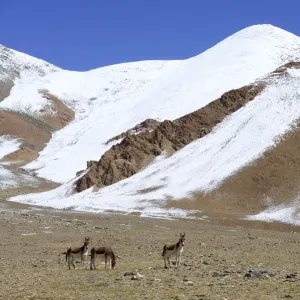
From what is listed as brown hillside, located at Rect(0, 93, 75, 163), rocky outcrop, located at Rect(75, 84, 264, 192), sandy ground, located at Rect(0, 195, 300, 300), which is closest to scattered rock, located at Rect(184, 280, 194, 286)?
sandy ground, located at Rect(0, 195, 300, 300)

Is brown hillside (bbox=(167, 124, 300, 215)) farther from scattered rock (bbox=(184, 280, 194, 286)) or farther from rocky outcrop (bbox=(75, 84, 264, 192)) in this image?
Answer: scattered rock (bbox=(184, 280, 194, 286))

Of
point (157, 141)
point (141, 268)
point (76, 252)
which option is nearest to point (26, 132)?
point (157, 141)

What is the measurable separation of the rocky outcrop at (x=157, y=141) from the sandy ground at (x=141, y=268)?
3981 centimetres

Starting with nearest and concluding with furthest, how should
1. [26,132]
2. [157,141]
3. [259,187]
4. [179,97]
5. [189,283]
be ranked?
[189,283] < [259,187] < [157,141] < [179,97] < [26,132]

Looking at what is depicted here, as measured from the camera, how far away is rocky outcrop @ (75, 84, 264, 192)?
273 ft

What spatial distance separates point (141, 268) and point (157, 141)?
68113 millimetres

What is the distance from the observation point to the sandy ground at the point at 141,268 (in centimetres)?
1449

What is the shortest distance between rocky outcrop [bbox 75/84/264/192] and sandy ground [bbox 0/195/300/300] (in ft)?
131

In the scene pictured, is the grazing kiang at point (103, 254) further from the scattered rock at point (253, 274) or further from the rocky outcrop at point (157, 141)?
the rocky outcrop at point (157, 141)

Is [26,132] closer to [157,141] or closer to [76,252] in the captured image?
[157,141]

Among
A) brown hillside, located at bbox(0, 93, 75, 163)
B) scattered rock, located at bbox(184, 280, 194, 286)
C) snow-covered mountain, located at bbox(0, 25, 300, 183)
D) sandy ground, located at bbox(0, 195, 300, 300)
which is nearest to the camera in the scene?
sandy ground, located at bbox(0, 195, 300, 300)

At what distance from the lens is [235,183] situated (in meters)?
62.5

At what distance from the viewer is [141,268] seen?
20.5m

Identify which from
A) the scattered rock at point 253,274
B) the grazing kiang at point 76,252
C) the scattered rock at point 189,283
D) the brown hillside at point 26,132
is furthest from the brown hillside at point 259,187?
the brown hillside at point 26,132
